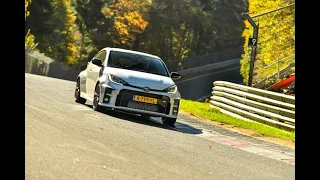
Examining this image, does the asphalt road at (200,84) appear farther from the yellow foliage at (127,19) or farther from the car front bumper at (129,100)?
the car front bumper at (129,100)

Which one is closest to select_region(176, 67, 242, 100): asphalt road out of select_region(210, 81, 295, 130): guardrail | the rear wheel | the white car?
select_region(210, 81, 295, 130): guardrail

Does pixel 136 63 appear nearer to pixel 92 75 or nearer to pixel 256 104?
pixel 92 75

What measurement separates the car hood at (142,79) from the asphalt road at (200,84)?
50.8m

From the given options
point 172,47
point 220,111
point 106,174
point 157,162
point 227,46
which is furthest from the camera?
point 227,46

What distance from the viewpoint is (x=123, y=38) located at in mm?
70250

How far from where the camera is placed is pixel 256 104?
19.2 metres

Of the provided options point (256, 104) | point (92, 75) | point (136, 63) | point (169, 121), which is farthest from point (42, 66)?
point (169, 121)

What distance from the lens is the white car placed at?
43.7ft

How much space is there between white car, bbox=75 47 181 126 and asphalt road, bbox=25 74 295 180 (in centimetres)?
51

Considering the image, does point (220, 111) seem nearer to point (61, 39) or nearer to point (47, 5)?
point (47, 5)

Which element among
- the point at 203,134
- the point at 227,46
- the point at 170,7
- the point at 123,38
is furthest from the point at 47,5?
the point at 203,134

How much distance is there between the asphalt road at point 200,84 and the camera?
6564 cm

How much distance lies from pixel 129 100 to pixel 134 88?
29 cm
